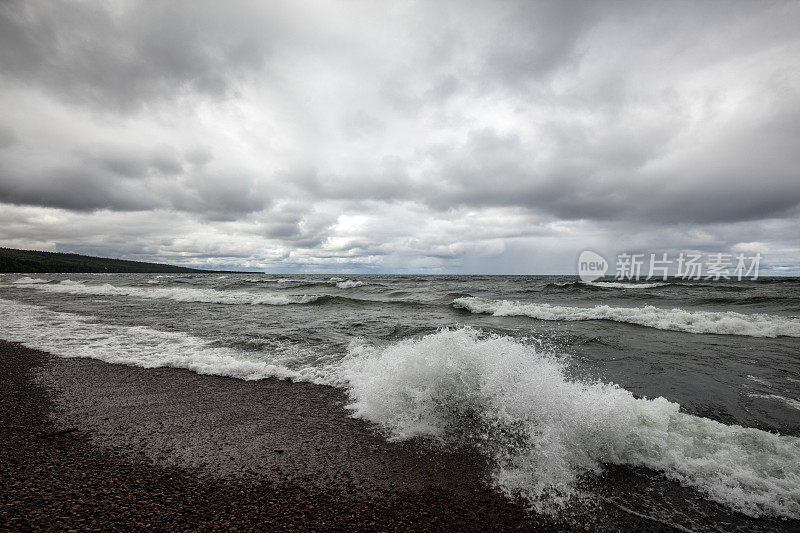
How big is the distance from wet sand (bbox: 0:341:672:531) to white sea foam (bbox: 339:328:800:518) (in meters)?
0.36

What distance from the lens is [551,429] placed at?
382 cm

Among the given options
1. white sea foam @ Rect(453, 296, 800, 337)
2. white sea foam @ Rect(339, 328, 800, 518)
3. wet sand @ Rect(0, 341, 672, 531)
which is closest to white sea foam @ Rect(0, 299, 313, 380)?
wet sand @ Rect(0, 341, 672, 531)

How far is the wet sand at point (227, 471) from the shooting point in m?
2.59

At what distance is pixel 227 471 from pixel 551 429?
3257mm

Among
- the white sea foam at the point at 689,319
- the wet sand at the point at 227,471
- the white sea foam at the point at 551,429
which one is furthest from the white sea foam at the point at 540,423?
the white sea foam at the point at 689,319

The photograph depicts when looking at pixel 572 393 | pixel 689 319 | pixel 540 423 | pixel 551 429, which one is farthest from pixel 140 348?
pixel 689 319

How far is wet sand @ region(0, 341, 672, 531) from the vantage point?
259cm

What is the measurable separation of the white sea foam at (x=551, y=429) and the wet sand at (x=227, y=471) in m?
0.36

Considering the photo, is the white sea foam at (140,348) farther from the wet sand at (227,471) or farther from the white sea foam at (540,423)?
the wet sand at (227,471)

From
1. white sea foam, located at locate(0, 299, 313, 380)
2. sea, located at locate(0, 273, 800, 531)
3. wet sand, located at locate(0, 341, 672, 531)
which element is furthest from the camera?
white sea foam, located at locate(0, 299, 313, 380)

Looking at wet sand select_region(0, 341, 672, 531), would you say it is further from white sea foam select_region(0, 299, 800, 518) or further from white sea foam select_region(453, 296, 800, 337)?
white sea foam select_region(453, 296, 800, 337)

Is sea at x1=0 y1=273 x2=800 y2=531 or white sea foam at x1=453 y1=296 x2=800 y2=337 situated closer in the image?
sea at x1=0 y1=273 x2=800 y2=531

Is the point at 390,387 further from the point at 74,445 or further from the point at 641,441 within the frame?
the point at 74,445

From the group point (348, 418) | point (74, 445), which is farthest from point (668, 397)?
point (74, 445)
